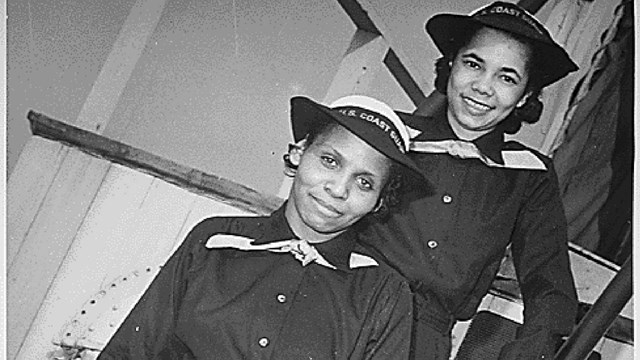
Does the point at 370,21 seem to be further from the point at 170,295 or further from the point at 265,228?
the point at 170,295

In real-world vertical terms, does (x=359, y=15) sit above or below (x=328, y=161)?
above

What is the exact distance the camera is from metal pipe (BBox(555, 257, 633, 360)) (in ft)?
→ 4.53

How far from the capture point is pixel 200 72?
1.35 m

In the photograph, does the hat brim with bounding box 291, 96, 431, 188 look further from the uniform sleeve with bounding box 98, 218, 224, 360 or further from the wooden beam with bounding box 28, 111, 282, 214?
the uniform sleeve with bounding box 98, 218, 224, 360

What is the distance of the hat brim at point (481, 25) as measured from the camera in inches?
55.0

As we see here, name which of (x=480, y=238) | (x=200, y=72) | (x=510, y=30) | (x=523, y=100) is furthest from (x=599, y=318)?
(x=200, y=72)

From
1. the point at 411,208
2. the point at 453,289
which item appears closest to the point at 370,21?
the point at 411,208

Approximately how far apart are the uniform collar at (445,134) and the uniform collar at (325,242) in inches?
7.0

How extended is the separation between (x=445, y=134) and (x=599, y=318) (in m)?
0.35

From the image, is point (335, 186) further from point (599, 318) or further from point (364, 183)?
point (599, 318)

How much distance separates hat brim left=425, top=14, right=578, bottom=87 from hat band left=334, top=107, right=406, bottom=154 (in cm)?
15

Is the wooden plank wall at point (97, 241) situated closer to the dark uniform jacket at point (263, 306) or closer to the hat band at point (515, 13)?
the dark uniform jacket at point (263, 306)

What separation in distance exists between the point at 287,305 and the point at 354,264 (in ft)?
0.35

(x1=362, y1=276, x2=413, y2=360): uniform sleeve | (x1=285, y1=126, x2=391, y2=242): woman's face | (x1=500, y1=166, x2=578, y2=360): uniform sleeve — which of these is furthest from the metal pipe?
(x1=285, y1=126, x2=391, y2=242): woman's face
